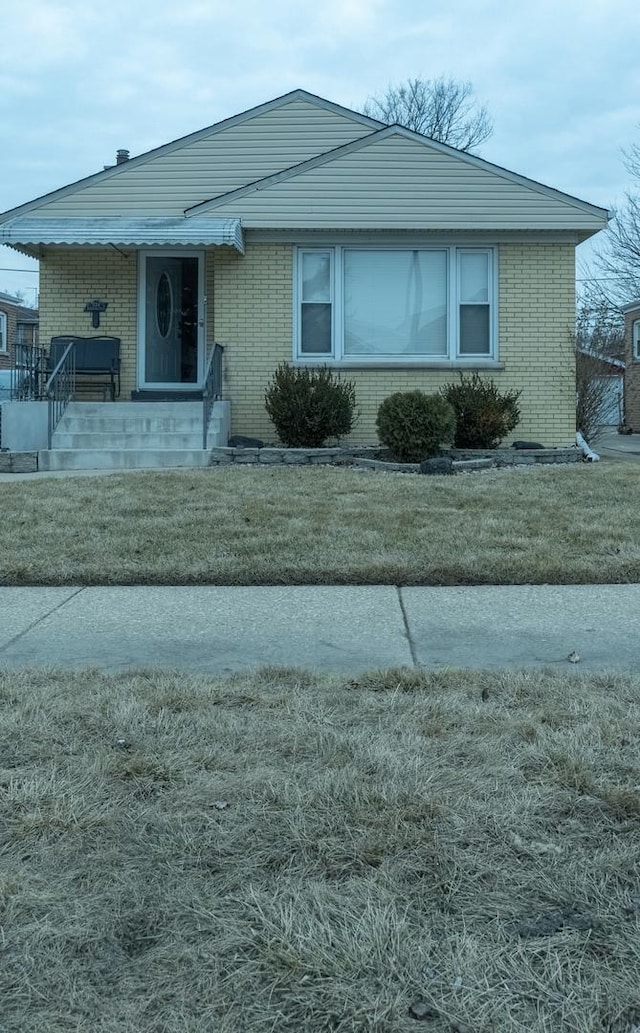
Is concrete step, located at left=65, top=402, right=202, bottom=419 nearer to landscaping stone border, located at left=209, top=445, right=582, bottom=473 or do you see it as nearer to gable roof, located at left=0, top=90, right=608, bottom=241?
landscaping stone border, located at left=209, top=445, right=582, bottom=473

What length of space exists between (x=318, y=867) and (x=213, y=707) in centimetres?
131

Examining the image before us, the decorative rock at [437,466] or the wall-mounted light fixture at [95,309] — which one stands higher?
the wall-mounted light fixture at [95,309]

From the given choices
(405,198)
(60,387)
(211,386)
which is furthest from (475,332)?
(60,387)

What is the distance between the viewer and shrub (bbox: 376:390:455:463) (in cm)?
1224

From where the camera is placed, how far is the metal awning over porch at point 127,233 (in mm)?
13773

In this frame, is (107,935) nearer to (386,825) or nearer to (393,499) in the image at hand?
(386,825)

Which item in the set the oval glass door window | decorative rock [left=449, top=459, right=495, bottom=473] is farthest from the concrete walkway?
the oval glass door window

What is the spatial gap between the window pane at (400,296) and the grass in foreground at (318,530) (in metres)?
4.73

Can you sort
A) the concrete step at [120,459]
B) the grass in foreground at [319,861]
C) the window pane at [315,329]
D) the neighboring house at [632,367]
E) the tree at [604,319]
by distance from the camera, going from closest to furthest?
the grass in foreground at [319,861], the concrete step at [120,459], the window pane at [315,329], the tree at [604,319], the neighboring house at [632,367]

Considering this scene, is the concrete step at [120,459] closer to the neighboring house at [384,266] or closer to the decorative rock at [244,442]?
the decorative rock at [244,442]

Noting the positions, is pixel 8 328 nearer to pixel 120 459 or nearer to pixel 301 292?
pixel 301 292

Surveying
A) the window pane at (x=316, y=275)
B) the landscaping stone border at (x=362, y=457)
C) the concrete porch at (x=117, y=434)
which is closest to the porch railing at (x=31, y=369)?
the concrete porch at (x=117, y=434)

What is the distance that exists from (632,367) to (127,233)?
21832 mm

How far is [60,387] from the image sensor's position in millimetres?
14297
